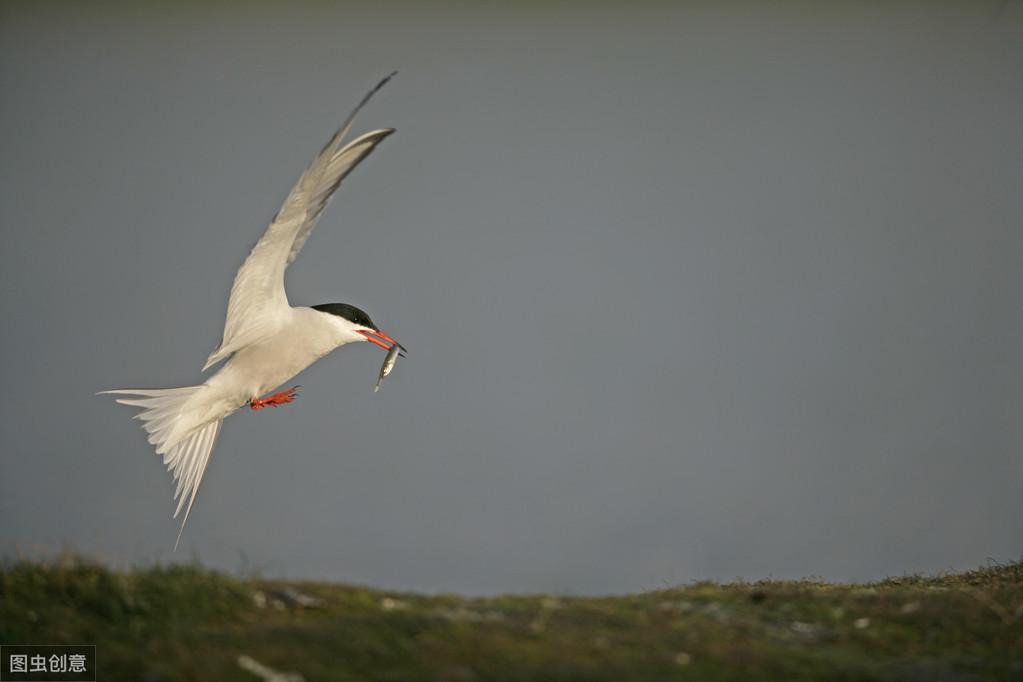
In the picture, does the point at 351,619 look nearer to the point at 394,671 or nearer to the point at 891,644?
the point at 394,671

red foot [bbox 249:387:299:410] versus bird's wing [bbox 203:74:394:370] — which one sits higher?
bird's wing [bbox 203:74:394:370]

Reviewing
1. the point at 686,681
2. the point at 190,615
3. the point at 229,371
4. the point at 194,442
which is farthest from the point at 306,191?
the point at 686,681

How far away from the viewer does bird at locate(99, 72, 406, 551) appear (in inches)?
458

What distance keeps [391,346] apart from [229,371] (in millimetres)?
1946

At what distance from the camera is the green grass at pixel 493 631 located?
20.0 feet

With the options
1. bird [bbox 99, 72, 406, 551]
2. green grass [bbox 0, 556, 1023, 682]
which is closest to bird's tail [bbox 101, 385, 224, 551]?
bird [bbox 99, 72, 406, 551]

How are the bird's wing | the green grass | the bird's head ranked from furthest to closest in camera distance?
the bird's head
the bird's wing
the green grass

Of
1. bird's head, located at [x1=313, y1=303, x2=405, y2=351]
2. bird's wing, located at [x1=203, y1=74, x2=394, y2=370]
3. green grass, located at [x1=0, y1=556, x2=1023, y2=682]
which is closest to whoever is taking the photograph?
green grass, located at [x1=0, y1=556, x2=1023, y2=682]

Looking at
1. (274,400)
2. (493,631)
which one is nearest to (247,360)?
(274,400)

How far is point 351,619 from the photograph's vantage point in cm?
684

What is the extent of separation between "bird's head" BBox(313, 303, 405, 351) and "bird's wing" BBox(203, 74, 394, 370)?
30.4 inches

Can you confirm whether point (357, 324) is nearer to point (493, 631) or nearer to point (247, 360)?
point (247, 360)

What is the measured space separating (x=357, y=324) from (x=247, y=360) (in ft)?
4.77

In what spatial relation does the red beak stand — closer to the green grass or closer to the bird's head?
the bird's head
